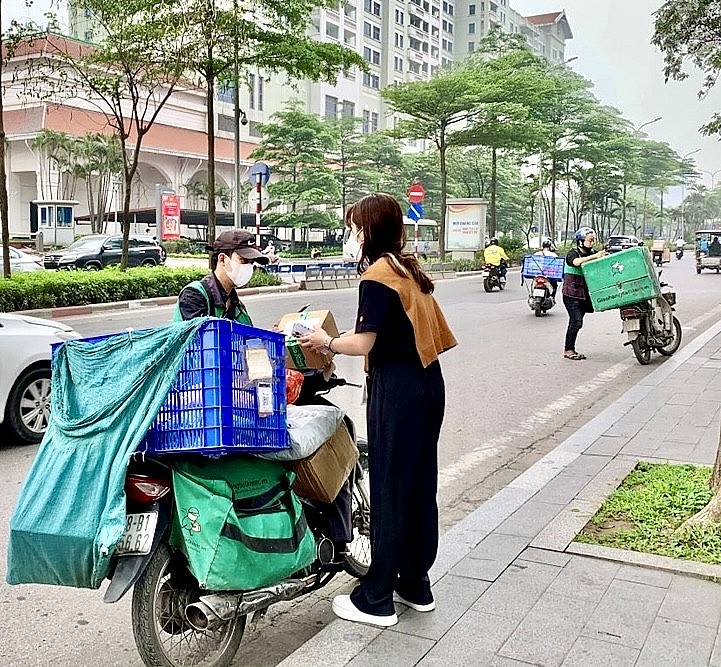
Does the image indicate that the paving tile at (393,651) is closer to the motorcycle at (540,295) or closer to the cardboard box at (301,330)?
the cardboard box at (301,330)

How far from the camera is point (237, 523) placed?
2.87 meters

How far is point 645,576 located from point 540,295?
511 inches

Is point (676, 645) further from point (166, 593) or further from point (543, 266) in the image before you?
point (543, 266)

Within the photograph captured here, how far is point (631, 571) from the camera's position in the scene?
391cm

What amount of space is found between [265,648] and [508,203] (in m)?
55.6

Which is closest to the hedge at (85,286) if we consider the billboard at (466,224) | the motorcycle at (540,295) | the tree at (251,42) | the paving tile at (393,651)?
the tree at (251,42)

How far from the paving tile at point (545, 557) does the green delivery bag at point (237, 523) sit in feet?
4.66

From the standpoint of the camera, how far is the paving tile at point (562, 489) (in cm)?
512

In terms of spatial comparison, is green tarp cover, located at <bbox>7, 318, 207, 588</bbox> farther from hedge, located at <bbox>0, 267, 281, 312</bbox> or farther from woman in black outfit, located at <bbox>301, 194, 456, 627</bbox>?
hedge, located at <bbox>0, 267, 281, 312</bbox>

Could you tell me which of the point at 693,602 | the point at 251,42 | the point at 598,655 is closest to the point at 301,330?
the point at 598,655

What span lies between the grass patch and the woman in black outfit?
1.35 m

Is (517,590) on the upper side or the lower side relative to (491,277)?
lower

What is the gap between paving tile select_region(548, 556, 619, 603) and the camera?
3.69 meters

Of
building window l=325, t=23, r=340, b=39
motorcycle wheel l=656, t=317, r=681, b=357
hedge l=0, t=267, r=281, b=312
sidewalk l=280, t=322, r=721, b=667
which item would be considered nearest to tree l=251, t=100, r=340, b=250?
hedge l=0, t=267, r=281, b=312
